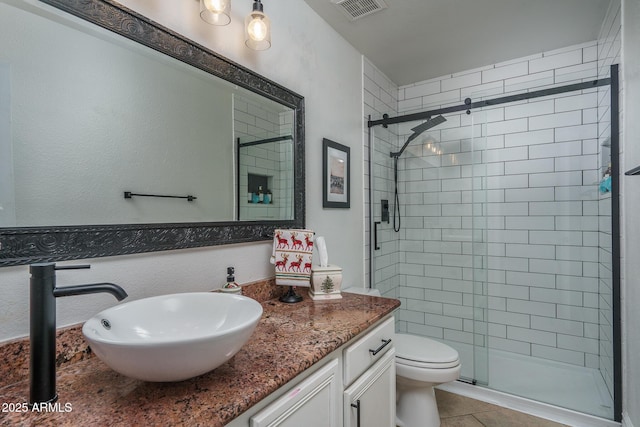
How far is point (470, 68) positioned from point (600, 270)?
1.83 meters

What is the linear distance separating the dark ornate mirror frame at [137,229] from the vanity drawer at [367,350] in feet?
2.14

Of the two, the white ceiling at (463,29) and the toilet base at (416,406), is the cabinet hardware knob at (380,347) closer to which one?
the toilet base at (416,406)

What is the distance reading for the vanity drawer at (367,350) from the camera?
44.8 inches

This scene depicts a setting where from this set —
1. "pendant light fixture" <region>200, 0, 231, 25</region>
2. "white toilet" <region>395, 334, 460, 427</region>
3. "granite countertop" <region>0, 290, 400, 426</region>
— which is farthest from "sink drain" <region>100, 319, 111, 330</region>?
"white toilet" <region>395, 334, 460, 427</region>

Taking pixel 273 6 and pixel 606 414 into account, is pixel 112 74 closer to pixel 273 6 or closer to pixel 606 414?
pixel 273 6

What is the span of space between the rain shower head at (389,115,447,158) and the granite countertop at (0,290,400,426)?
6.40 ft

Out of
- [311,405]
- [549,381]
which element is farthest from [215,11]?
[549,381]

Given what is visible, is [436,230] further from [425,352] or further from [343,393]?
[343,393]

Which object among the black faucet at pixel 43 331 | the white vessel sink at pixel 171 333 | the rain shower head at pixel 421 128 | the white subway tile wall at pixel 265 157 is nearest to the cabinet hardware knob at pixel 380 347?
the white vessel sink at pixel 171 333

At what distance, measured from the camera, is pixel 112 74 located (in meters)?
1.00

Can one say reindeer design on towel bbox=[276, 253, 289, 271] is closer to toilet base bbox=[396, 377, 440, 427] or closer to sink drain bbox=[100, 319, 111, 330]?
sink drain bbox=[100, 319, 111, 330]

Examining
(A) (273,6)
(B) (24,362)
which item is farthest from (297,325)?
(A) (273,6)

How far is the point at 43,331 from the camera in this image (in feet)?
2.18

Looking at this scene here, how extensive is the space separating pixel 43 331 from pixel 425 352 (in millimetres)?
1769
